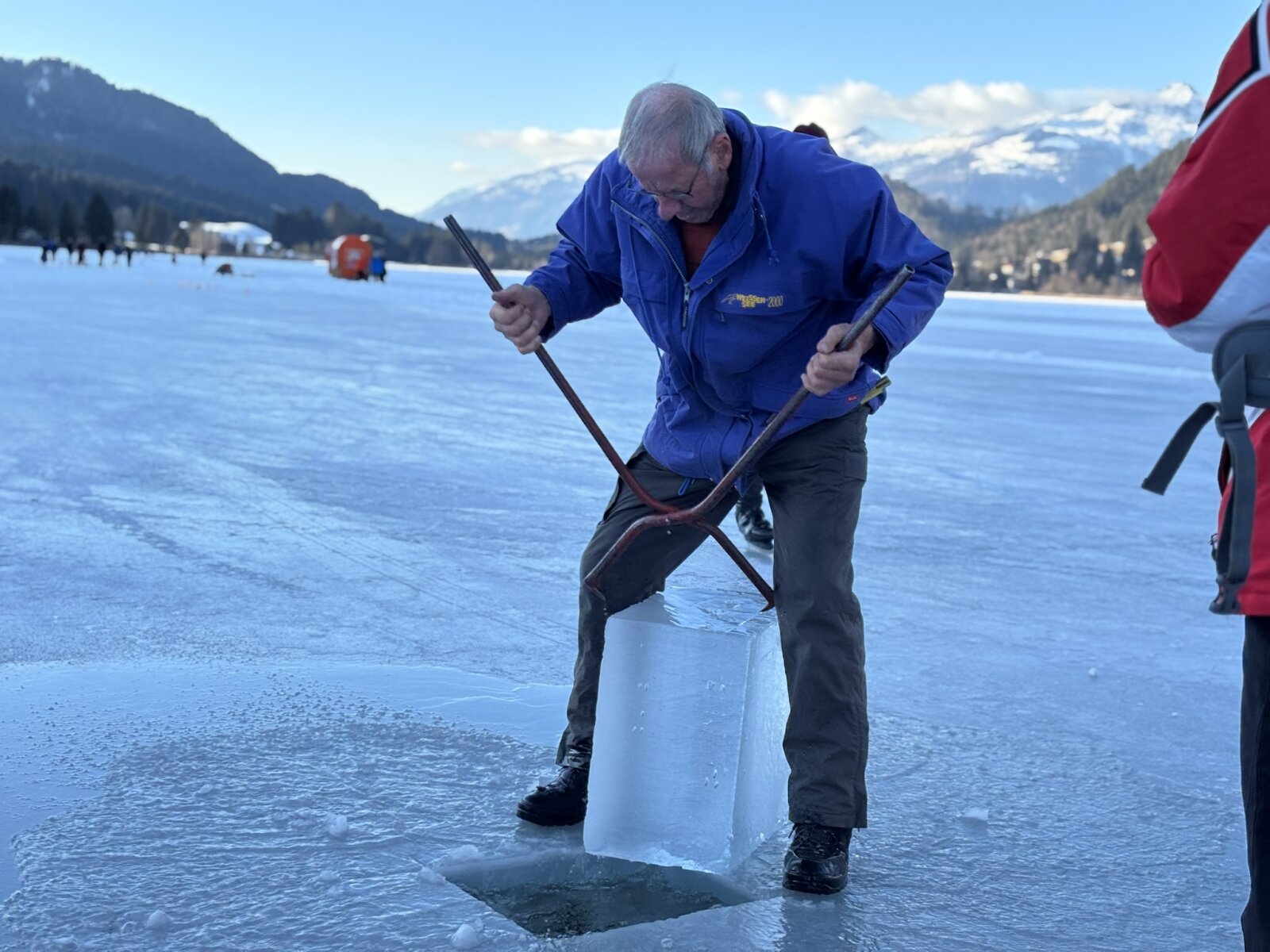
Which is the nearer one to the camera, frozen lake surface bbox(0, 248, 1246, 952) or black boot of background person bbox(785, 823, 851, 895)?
frozen lake surface bbox(0, 248, 1246, 952)

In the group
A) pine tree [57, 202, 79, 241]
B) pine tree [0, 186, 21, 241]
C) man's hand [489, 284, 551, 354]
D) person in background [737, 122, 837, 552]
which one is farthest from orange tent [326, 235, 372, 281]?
man's hand [489, 284, 551, 354]

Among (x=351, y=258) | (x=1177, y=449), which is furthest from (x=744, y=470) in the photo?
(x=351, y=258)

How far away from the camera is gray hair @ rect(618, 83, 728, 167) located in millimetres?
2463

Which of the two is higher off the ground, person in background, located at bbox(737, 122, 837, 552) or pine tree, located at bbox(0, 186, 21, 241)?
pine tree, located at bbox(0, 186, 21, 241)

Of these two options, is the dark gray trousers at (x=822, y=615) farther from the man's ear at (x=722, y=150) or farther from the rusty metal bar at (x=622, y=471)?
the man's ear at (x=722, y=150)

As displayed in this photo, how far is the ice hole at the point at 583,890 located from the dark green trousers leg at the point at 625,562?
345 mm

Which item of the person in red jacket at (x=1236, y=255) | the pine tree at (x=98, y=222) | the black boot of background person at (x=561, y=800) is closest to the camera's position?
the person in red jacket at (x=1236, y=255)

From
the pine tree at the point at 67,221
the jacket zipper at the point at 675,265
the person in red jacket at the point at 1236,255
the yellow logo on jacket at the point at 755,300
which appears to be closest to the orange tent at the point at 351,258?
the pine tree at the point at 67,221

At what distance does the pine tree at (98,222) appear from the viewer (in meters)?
108

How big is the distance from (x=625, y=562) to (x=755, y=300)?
2.14ft

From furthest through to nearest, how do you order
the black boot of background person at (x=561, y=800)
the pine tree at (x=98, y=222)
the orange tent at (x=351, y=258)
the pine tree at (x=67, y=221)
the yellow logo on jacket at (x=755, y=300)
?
the pine tree at (x=67, y=221) → the pine tree at (x=98, y=222) → the orange tent at (x=351, y=258) → the black boot of background person at (x=561, y=800) → the yellow logo on jacket at (x=755, y=300)

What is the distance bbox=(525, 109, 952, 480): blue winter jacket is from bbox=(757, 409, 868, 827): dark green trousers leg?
0.09m

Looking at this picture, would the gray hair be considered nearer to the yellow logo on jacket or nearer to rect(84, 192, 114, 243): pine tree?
the yellow logo on jacket

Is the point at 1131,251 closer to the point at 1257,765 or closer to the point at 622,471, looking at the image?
the point at 622,471
